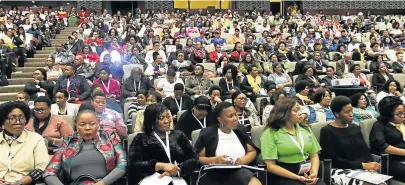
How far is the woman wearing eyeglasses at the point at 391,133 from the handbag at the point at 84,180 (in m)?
2.35

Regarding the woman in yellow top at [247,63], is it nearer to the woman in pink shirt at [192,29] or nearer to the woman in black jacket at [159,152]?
the woman in pink shirt at [192,29]

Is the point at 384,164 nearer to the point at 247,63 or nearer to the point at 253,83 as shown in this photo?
the point at 253,83

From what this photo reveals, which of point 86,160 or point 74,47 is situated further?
point 74,47

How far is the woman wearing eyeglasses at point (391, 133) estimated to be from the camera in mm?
4207

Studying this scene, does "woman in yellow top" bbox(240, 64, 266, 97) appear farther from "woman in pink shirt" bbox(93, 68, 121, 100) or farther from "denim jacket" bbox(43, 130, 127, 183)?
"denim jacket" bbox(43, 130, 127, 183)

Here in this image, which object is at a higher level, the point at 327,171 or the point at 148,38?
the point at 148,38

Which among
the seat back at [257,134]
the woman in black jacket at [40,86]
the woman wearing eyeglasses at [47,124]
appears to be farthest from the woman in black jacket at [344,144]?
the woman in black jacket at [40,86]

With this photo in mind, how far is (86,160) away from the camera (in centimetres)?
353

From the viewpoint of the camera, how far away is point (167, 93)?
7352mm

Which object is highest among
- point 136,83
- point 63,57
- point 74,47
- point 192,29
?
point 192,29

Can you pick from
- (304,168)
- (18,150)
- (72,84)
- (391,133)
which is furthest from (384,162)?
(72,84)

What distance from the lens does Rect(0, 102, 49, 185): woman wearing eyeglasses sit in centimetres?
356

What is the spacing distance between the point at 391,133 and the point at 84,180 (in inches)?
100

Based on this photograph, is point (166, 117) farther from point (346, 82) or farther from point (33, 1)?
point (33, 1)
